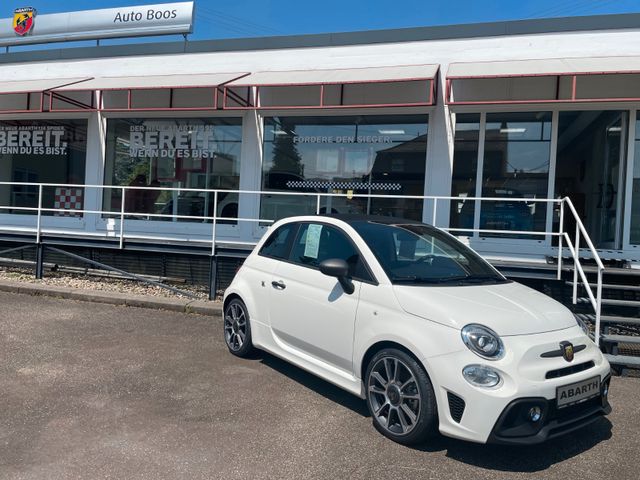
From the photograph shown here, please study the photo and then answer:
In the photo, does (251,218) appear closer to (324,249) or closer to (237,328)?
(237,328)

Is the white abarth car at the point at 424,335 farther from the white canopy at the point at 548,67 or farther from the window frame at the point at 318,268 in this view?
the white canopy at the point at 548,67

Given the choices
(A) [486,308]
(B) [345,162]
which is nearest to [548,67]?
(B) [345,162]

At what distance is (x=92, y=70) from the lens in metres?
11.0

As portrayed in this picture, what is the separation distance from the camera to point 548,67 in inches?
293

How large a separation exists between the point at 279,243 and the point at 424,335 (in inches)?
85.0

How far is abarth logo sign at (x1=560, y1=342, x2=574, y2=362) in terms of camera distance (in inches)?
136

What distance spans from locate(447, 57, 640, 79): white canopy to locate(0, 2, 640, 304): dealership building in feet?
0.14

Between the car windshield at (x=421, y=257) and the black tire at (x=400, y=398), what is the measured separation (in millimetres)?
633

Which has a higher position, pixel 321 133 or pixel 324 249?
pixel 321 133

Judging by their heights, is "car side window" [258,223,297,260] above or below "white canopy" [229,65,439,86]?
below

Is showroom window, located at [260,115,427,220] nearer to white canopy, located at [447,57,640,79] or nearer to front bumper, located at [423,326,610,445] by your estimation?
white canopy, located at [447,57,640,79]

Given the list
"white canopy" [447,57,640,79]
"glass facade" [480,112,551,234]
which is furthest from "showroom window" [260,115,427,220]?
"white canopy" [447,57,640,79]

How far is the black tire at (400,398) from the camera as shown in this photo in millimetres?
3393

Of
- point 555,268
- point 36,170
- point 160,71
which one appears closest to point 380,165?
point 555,268
